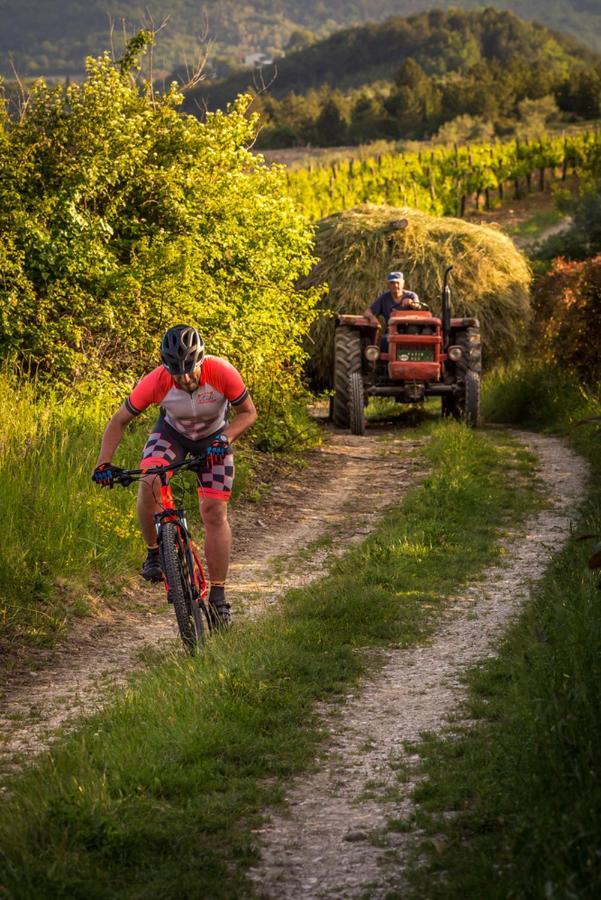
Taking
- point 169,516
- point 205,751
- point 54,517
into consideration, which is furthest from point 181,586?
point 54,517

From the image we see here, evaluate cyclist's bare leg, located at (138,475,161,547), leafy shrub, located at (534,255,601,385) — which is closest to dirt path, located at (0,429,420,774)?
cyclist's bare leg, located at (138,475,161,547)

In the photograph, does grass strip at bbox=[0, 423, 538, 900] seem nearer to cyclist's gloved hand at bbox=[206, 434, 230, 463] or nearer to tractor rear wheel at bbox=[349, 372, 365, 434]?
cyclist's gloved hand at bbox=[206, 434, 230, 463]

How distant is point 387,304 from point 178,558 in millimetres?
10226

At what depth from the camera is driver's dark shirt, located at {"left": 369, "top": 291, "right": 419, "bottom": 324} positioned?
1633 centimetres

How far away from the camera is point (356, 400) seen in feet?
53.2

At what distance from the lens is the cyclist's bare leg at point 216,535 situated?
23.0 feet

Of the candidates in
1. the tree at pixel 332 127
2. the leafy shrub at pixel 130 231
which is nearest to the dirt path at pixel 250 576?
the leafy shrub at pixel 130 231

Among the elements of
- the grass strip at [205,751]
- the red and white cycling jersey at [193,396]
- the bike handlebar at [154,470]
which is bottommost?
the grass strip at [205,751]

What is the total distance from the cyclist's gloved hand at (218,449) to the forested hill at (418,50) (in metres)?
122

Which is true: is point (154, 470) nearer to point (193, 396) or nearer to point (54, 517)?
point (193, 396)

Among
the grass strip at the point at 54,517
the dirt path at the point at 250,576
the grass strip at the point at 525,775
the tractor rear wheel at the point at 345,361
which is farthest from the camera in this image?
the tractor rear wheel at the point at 345,361

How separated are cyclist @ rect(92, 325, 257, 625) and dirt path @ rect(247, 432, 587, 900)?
1240 mm

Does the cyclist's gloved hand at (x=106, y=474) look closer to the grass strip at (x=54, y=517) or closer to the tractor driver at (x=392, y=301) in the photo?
the grass strip at (x=54, y=517)

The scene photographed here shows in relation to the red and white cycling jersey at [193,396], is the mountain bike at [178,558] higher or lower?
lower
